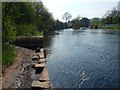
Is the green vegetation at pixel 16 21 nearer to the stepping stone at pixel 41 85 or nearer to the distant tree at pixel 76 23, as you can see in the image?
the stepping stone at pixel 41 85

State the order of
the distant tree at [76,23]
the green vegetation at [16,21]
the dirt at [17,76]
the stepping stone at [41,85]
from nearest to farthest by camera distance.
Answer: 1. the stepping stone at [41,85]
2. the dirt at [17,76]
3. the green vegetation at [16,21]
4. the distant tree at [76,23]

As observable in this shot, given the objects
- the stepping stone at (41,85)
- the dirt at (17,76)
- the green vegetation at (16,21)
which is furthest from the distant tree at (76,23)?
the stepping stone at (41,85)

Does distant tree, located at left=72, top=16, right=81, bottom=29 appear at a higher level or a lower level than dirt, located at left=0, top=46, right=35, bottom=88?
higher

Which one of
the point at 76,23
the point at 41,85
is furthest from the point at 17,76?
the point at 76,23

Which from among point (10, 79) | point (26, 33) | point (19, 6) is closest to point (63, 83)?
point (10, 79)

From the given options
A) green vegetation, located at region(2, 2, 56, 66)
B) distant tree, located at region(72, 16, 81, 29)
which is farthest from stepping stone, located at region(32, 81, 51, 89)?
distant tree, located at region(72, 16, 81, 29)

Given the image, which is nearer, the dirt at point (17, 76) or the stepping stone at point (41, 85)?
the stepping stone at point (41, 85)

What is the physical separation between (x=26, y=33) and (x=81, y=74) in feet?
79.9

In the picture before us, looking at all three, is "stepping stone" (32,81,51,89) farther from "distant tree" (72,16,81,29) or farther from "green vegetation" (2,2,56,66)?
"distant tree" (72,16,81,29)

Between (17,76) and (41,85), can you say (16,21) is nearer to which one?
(17,76)

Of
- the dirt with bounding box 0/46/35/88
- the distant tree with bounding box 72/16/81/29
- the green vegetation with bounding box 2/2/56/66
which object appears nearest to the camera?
the dirt with bounding box 0/46/35/88

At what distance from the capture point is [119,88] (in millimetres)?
13375

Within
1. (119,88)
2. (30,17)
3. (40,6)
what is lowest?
(119,88)

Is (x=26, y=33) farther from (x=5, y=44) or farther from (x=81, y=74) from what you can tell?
(x=81, y=74)
